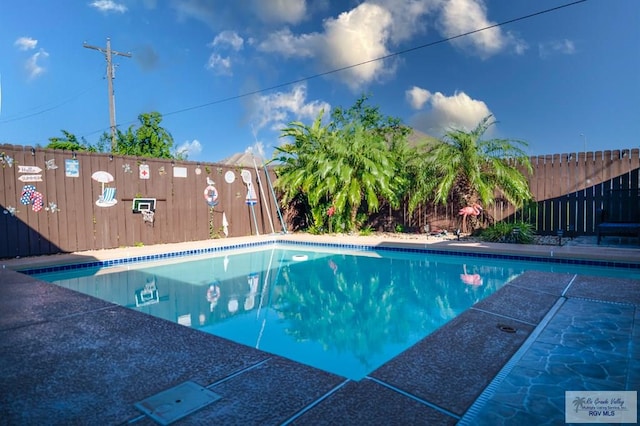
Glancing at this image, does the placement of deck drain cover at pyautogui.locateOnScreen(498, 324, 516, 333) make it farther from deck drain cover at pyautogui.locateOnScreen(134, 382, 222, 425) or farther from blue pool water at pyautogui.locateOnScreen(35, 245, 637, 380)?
deck drain cover at pyautogui.locateOnScreen(134, 382, 222, 425)

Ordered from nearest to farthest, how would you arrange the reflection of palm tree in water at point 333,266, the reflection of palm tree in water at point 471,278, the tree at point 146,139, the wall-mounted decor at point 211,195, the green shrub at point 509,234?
the reflection of palm tree in water at point 471,278 → the reflection of palm tree in water at point 333,266 → the green shrub at point 509,234 → the wall-mounted decor at point 211,195 → the tree at point 146,139

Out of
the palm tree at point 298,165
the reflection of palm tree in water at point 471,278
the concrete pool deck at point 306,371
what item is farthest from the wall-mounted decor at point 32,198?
the reflection of palm tree in water at point 471,278

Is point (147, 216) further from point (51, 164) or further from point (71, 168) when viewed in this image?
point (51, 164)

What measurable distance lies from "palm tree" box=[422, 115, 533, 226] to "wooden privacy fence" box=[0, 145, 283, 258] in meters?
5.01

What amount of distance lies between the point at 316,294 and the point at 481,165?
18.2 feet

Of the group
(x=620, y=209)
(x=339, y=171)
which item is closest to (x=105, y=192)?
(x=339, y=171)

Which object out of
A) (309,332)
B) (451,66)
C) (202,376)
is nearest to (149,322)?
(202,376)

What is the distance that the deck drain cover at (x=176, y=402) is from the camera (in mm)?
1629

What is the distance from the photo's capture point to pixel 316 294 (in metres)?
5.00

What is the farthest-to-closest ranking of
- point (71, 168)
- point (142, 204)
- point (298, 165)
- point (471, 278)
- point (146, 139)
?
point (146, 139) → point (298, 165) → point (142, 204) → point (71, 168) → point (471, 278)

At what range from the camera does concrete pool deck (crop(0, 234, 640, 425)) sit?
5.48 feet

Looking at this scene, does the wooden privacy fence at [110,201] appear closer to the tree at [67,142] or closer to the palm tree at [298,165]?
the palm tree at [298,165]

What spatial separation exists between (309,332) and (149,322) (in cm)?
145

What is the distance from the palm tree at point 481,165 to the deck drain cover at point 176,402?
7.34m
